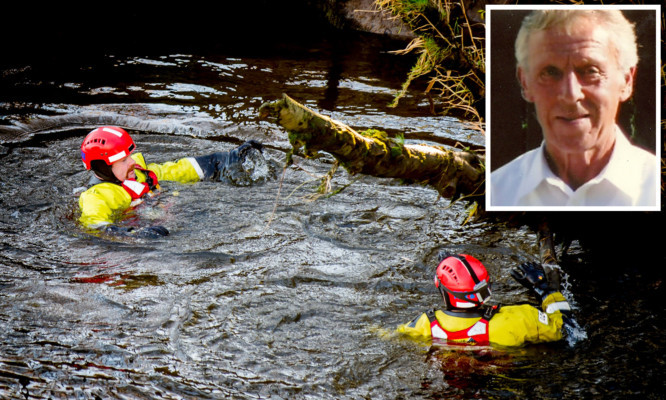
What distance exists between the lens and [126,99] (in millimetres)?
11422

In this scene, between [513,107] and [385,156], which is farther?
[385,156]

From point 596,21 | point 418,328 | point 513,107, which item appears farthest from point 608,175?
point 418,328

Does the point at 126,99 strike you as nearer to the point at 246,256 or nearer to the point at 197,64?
the point at 197,64

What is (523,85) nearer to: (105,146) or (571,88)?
(571,88)

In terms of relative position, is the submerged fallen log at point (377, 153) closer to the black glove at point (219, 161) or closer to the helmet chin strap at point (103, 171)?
the helmet chin strap at point (103, 171)

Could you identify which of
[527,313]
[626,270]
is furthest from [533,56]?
[626,270]

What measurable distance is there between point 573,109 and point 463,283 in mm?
1493

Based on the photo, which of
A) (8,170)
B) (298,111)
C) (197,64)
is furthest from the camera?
(197,64)

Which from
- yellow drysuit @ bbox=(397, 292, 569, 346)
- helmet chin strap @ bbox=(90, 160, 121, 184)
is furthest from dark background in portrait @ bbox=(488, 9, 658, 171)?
helmet chin strap @ bbox=(90, 160, 121, 184)

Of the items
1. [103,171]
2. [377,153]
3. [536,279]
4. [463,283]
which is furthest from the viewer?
[103,171]

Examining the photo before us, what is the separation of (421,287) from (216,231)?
90.4 inches

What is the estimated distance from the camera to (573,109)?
440cm

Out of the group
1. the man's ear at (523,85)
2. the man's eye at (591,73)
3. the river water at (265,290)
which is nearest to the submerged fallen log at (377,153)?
the river water at (265,290)

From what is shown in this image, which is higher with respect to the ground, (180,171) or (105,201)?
(180,171)
